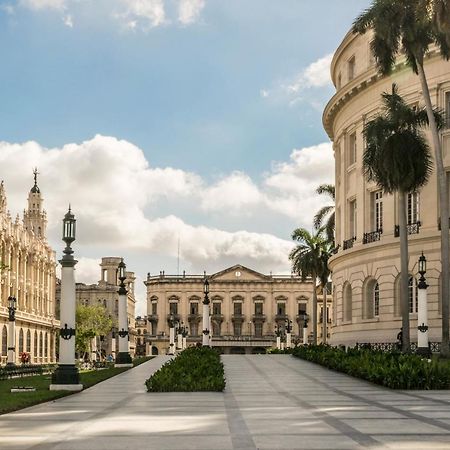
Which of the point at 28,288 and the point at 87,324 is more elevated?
Result: the point at 28,288

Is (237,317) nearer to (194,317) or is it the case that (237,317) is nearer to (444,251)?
(194,317)

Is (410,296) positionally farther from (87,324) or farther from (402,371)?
(87,324)

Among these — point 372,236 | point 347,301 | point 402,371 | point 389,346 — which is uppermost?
point 372,236

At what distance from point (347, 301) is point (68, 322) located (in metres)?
32.8

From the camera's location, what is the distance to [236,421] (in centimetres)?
1450

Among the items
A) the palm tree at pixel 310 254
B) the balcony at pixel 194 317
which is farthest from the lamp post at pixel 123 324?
the balcony at pixel 194 317

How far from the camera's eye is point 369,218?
165ft

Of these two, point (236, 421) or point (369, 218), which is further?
point (369, 218)

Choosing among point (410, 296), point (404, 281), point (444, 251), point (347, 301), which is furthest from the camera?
point (347, 301)

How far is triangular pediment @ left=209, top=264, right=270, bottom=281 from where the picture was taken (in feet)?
505

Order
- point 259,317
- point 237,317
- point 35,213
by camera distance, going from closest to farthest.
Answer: point 35,213, point 237,317, point 259,317

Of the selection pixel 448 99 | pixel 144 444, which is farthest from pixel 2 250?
pixel 144 444

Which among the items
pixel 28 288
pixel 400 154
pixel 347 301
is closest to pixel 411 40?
pixel 400 154

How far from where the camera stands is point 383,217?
48.5 m
